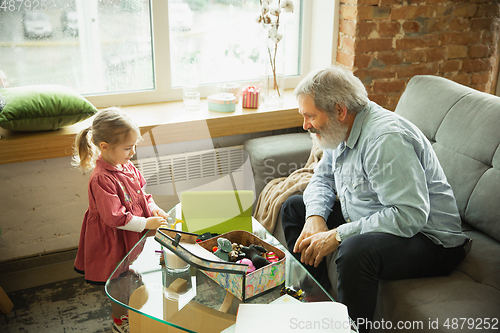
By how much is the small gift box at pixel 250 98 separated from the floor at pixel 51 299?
1273 mm

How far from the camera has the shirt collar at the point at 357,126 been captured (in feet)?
5.37

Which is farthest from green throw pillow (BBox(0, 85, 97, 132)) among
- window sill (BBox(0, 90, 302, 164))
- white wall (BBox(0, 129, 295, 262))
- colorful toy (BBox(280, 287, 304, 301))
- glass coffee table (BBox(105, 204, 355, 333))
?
colorful toy (BBox(280, 287, 304, 301))

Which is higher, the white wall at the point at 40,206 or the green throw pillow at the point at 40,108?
the green throw pillow at the point at 40,108

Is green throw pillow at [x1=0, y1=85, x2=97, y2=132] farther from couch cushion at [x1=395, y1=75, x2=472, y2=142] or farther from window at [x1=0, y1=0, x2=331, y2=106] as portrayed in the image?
couch cushion at [x1=395, y1=75, x2=472, y2=142]

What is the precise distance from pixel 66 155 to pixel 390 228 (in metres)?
1.54

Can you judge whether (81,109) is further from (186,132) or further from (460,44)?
(460,44)

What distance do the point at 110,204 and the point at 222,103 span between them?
107 centimetres

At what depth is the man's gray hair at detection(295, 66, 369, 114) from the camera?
160 centimetres

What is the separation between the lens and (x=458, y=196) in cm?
177

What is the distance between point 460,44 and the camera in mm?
2672

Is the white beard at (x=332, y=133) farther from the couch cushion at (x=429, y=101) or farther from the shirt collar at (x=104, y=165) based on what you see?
the shirt collar at (x=104, y=165)

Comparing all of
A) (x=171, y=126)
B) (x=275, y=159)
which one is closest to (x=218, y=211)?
(x=275, y=159)

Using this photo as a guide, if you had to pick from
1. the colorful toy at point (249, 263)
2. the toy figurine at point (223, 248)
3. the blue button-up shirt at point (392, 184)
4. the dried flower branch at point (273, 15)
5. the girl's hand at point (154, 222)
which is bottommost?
the girl's hand at point (154, 222)

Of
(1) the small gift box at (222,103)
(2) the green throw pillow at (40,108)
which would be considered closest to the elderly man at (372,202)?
(1) the small gift box at (222,103)
